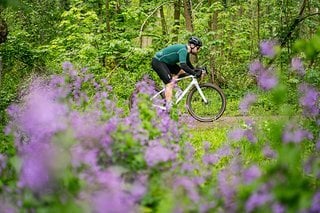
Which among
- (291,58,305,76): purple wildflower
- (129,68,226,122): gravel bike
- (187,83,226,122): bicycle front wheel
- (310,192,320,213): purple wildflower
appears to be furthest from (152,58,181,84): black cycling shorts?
(310,192,320,213): purple wildflower

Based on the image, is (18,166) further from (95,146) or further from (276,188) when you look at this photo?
(276,188)

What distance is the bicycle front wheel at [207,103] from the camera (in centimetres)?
1027

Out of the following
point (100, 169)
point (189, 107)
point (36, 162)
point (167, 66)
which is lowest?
point (189, 107)

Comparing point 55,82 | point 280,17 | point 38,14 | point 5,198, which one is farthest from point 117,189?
point 38,14

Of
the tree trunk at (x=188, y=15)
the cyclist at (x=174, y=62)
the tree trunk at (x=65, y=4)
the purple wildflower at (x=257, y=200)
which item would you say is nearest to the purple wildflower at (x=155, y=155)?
the purple wildflower at (x=257, y=200)

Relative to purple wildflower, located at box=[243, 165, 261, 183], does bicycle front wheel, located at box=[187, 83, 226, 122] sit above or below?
below

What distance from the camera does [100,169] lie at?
2.63 m

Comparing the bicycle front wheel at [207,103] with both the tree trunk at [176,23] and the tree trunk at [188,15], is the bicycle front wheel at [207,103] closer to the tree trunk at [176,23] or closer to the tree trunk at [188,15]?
the tree trunk at [176,23]

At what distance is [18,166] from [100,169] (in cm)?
43

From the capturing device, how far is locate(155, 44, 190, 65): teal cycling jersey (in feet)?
30.7

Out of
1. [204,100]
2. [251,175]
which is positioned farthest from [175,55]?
[251,175]

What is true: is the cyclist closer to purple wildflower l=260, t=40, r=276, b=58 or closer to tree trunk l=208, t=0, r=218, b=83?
purple wildflower l=260, t=40, r=276, b=58

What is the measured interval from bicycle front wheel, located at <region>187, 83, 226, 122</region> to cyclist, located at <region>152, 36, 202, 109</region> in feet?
1.65

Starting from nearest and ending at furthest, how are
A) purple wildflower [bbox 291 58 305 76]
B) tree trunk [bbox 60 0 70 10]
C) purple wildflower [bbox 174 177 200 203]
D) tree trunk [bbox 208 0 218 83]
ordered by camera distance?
1. purple wildflower [bbox 174 177 200 203]
2. purple wildflower [bbox 291 58 305 76]
3. tree trunk [bbox 208 0 218 83]
4. tree trunk [bbox 60 0 70 10]
